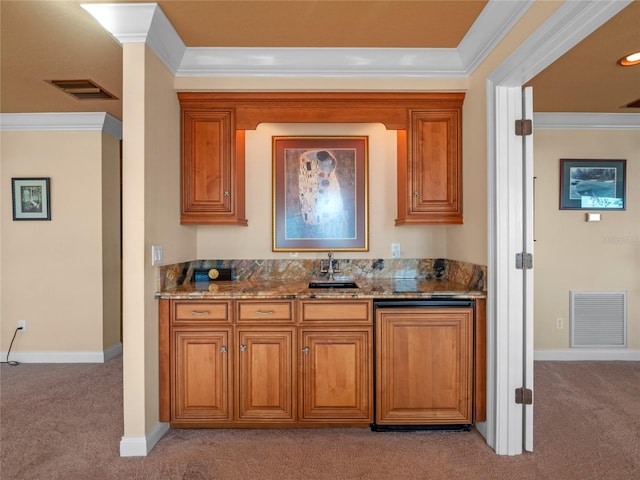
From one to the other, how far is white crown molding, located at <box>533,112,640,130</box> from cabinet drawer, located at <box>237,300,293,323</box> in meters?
3.38

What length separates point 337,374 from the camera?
2.67m

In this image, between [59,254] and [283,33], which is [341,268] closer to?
[283,33]

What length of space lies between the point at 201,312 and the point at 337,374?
3.25 feet

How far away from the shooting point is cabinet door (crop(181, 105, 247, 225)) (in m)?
3.00

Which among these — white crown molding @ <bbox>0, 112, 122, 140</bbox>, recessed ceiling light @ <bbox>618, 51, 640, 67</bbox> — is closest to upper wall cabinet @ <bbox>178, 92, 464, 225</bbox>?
recessed ceiling light @ <bbox>618, 51, 640, 67</bbox>

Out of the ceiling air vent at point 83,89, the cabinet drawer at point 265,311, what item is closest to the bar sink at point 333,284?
the cabinet drawer at point 265,311

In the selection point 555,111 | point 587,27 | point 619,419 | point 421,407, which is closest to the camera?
point 587,27

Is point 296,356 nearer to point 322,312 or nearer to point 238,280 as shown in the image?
point 322,312

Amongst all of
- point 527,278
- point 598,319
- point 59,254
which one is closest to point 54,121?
point 59,254

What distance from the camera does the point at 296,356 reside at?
8.74 feet

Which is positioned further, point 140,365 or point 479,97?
point 479,97

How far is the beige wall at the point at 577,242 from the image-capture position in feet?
14.0

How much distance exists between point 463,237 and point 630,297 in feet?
8.59

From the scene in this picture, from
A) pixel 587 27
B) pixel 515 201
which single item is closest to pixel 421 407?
pixel 515 201
